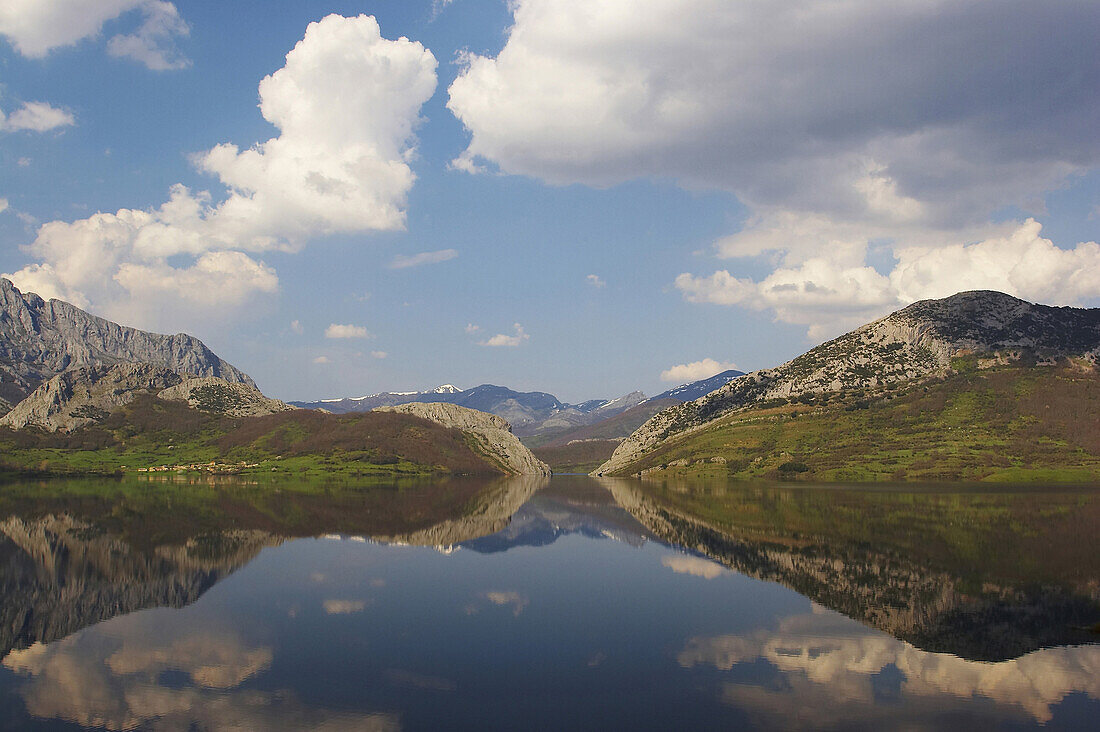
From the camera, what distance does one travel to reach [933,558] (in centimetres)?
6406

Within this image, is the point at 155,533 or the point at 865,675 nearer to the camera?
the point at 865,675

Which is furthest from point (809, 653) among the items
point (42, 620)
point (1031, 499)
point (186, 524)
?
point (1031, 499)

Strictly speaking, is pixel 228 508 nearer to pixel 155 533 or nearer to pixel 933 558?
pixel 155 533

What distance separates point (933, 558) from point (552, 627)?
138ft

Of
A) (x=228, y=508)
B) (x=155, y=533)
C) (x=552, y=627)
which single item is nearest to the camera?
(x=552, y=627)

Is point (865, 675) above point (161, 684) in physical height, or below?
below

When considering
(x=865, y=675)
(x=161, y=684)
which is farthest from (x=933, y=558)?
(x=161, y=684)

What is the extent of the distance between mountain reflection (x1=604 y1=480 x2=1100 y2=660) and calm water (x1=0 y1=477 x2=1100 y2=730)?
0.40m

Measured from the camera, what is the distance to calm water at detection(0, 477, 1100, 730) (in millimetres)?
29109

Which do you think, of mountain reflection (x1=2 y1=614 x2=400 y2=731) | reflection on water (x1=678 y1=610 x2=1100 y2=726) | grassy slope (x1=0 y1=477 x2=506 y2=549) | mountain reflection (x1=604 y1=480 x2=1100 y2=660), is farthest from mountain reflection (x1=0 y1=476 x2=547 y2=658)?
reflection on water (x1=678 y1=610 x2=1100 y2=726)

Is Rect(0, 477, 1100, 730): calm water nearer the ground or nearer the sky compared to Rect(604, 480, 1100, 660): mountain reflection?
nearer the sky

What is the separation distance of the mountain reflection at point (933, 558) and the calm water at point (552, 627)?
0.40 m

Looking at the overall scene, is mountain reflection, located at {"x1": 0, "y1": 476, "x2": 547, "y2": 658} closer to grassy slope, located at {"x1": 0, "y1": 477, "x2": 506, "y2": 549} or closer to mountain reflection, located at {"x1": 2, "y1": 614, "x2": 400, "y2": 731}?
grassy slope, located at {"x1": 0, "y1": 477, "x2": 506, "y2": 549}

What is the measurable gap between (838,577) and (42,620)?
60.1 meters
